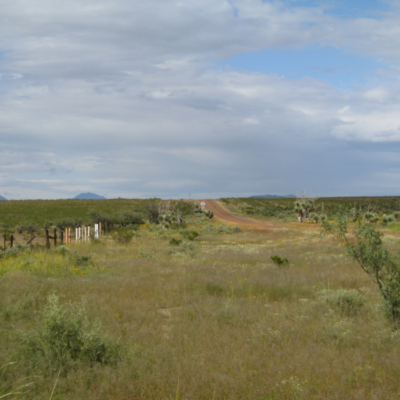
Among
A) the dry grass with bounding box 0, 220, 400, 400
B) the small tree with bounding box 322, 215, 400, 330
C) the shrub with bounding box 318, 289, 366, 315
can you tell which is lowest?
the dry grass with bounding box 0, 220, 400, 400

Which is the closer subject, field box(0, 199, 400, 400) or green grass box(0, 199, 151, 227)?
field box(0, 199, 400, 400)

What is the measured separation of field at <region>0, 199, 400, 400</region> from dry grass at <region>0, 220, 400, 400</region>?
2 centimetres

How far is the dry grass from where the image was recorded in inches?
216

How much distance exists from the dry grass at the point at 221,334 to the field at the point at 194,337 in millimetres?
23

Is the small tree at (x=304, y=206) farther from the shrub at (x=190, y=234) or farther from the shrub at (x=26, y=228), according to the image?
the shrub at (x=26, y=228)

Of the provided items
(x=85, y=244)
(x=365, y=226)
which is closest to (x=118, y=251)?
(x=85, y=244)

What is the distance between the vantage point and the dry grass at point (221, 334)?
18.0 ft

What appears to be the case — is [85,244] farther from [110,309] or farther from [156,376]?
[156,376]

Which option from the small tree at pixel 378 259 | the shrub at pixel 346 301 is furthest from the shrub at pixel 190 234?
the small tree at pixel 378 259

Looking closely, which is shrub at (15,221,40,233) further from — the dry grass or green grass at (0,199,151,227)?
the dry grass

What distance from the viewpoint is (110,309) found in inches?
370

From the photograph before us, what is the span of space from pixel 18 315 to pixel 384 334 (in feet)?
24.8

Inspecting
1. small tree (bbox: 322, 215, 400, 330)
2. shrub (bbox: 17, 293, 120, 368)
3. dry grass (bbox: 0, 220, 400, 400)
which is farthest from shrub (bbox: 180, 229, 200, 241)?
shrub (bbox: 17, 293, 120, 368)

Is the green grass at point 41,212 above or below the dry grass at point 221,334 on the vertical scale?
above
